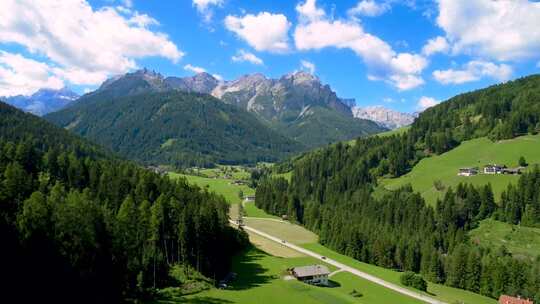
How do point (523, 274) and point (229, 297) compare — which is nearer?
point (229, 297)

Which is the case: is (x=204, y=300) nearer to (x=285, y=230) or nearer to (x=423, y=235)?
(x=285, y=230)

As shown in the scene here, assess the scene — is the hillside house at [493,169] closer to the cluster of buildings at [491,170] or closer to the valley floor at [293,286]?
the cluster of buildings at [491,170]

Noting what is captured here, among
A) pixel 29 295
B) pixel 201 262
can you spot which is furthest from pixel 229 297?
pixel 29 295

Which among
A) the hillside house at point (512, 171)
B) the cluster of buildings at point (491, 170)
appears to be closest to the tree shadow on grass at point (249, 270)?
the cluster of buildings at point (491, 170)

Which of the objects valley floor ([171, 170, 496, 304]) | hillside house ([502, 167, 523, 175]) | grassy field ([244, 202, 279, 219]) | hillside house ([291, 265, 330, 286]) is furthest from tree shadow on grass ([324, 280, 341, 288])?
hillside house ([502, 167, 523, 175])

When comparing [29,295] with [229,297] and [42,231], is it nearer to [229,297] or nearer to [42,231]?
[42,231]

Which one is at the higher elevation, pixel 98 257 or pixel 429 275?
pixel 98 257

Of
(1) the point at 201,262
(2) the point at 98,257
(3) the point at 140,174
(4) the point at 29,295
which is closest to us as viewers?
(4) the point at 29,295

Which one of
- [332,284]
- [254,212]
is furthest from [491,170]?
[332,284]

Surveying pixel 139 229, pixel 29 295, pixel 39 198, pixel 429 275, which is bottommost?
pixel 429 275
